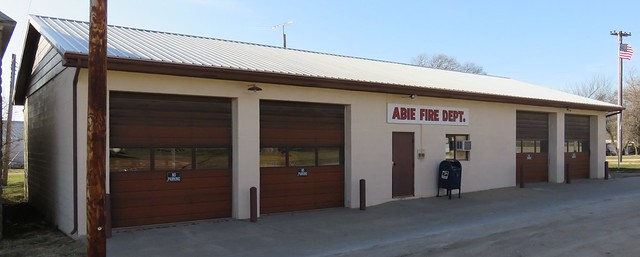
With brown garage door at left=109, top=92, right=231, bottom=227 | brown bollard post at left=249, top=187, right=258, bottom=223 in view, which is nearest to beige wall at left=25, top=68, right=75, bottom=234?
brown garage door at left=109, top=92, right=231, bottom=227

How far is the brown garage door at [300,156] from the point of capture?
1181 cm

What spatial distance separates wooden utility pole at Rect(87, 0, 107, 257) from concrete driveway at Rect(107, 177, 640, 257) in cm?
241

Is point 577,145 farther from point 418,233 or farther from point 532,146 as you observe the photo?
point 418,233

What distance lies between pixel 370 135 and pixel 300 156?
2152mm

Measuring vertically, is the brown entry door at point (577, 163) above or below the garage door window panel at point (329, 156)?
below

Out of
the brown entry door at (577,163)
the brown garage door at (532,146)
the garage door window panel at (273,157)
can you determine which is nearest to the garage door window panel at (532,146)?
the brown garage door at (532,146)

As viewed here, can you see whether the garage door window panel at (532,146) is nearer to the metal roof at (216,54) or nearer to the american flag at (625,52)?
the metal roof at (216,54)

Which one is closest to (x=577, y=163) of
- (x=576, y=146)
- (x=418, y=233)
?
(x=576, y=146)

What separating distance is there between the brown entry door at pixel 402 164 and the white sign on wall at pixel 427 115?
47 centimetres

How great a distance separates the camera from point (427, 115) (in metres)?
14.8

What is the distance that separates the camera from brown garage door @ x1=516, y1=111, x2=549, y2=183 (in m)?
18.3

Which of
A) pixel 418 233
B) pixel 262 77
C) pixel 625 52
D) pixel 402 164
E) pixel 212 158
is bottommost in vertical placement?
pixel 418 233

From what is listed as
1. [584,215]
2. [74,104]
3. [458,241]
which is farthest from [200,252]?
[584,215]

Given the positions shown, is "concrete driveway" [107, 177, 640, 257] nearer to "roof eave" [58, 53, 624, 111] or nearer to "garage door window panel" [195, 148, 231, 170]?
"garage door window panel" [195, 148, 231, 170]
